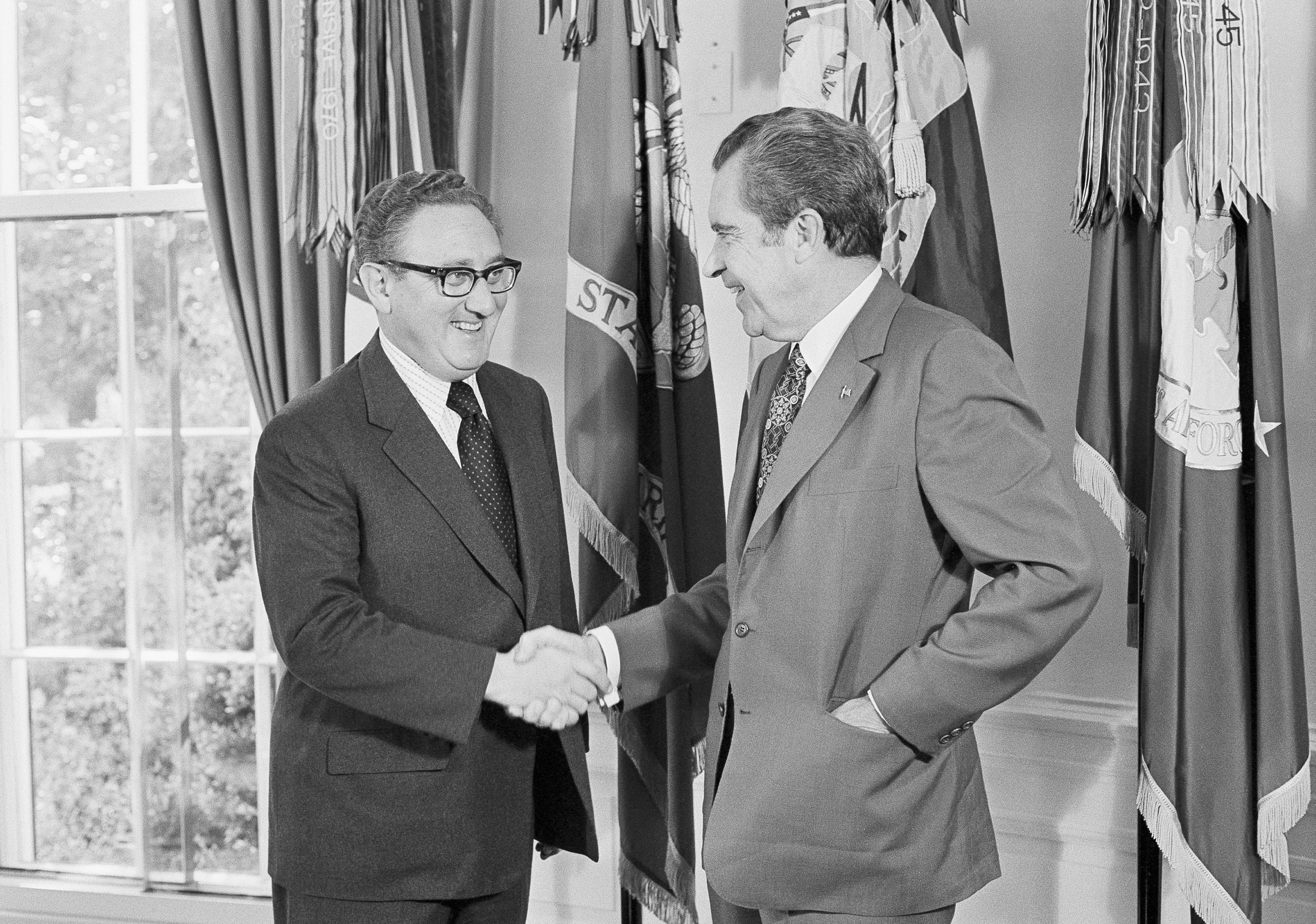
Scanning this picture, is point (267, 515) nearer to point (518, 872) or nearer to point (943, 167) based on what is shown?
point (518, 872)

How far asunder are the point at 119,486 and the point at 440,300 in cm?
196

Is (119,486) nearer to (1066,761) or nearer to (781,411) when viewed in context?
(781,411)

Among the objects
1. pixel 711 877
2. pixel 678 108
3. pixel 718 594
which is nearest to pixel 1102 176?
→ pixel 678 108

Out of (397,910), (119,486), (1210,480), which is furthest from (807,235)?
(119,486)

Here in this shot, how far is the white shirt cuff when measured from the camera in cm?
204

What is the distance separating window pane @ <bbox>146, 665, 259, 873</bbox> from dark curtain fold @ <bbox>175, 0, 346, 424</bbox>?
910mm

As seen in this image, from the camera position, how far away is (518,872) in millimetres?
1938

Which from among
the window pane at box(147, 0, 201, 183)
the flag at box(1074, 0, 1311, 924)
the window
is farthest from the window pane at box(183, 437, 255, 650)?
the flag at box(1074, 0, 1311, 924)

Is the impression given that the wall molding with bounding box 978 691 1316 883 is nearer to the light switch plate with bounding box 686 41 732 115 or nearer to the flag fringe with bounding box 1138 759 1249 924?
the flag fringe with bounding box 1138 759 1249 924

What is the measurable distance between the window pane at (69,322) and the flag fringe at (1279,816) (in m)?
2.90

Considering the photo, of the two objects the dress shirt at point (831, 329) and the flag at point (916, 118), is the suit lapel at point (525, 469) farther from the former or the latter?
the flag at point (916, 118)

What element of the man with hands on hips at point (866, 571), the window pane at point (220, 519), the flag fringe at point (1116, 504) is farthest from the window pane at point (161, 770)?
the flag fringe at point (1116, 504)

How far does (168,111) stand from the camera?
3354mm

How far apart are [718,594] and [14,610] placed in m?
2.39
